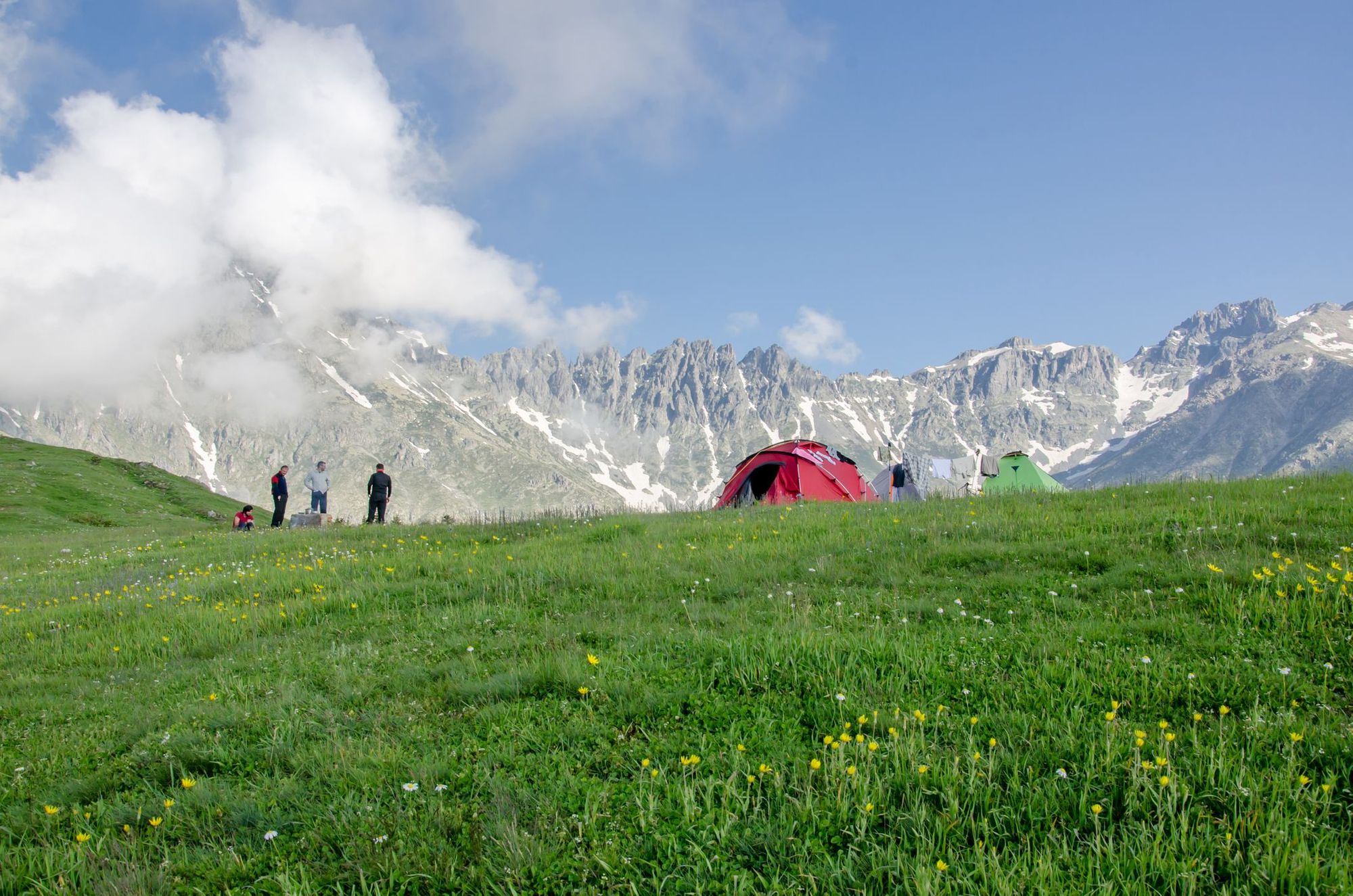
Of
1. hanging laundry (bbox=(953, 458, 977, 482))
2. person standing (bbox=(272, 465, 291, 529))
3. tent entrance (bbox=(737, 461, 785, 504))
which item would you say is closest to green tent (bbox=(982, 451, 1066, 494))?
hanging laundry (bbox=(953, 458, 977, 482))

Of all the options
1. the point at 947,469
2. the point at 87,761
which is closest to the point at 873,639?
the point at 87,761

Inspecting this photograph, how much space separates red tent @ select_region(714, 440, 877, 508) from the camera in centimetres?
2884

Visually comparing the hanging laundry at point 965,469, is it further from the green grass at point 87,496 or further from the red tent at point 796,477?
the green grass at point 87,496

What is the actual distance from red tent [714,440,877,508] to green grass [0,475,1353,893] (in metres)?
17.8

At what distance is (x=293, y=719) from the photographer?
6246 mm

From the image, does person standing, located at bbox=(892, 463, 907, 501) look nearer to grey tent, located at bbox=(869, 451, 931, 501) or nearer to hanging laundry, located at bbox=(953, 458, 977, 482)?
grey tent, located at bbox=(869, 451, 931, 501)

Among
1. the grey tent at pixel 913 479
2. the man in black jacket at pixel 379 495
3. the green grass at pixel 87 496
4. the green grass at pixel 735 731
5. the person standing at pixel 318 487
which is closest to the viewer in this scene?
the green grass at pixel 735 731

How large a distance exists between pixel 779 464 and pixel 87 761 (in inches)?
1005

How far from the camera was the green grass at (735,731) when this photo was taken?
4.05 metres

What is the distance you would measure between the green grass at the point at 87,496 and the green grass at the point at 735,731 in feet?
120

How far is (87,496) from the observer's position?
47062mm

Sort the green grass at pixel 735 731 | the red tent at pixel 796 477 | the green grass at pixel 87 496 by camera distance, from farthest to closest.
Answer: the green grass at pixel 87 496 → the red tent at pixel 796 477 → the green grass at pixel 735 731

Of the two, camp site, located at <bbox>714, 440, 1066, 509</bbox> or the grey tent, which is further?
the grey tent

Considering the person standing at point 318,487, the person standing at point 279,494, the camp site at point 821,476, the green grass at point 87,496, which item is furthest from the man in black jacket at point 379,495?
the green grass at point 87,496
